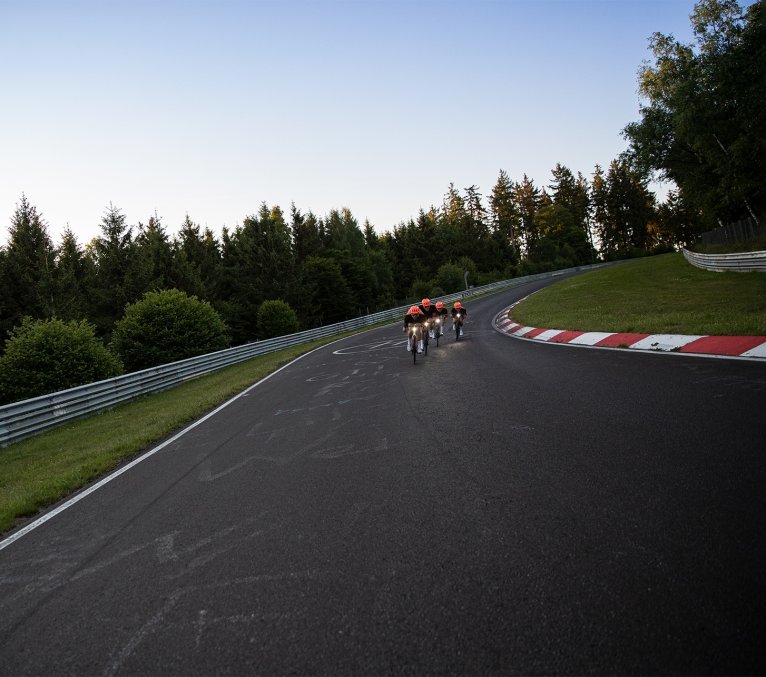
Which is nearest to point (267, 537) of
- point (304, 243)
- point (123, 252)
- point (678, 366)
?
point (678, 366)

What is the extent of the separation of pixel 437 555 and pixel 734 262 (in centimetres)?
2956

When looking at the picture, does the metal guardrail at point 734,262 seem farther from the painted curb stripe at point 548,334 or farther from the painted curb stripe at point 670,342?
the painted curb stripe at point 670,342

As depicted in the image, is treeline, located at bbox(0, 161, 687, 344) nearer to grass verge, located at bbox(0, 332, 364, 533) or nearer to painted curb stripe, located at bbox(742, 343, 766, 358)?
grass verge, located at bbox(0, 332, 364, 533)

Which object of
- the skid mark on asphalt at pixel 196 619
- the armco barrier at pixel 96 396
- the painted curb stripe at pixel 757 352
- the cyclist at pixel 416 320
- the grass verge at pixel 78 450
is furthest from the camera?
the cyclist at pixel 416 320

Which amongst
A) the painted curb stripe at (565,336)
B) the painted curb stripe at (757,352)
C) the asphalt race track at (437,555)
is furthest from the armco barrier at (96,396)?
the painted curb stripe at (757,352)

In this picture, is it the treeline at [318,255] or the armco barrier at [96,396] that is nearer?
the armco barrier at [96,396]

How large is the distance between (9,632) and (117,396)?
1394 cm

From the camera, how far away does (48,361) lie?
54.2ft

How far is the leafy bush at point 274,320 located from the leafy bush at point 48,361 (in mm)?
19200

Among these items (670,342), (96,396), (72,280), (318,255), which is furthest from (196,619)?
(318,255)

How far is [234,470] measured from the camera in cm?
529

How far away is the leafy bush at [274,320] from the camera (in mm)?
37281

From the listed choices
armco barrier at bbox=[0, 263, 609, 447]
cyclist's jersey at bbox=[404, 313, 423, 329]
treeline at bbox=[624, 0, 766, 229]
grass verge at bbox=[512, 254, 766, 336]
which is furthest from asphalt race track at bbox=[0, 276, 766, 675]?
treeline at bbox=[624, 0, 766, 229]

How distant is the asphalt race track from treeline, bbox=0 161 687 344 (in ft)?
88.2
